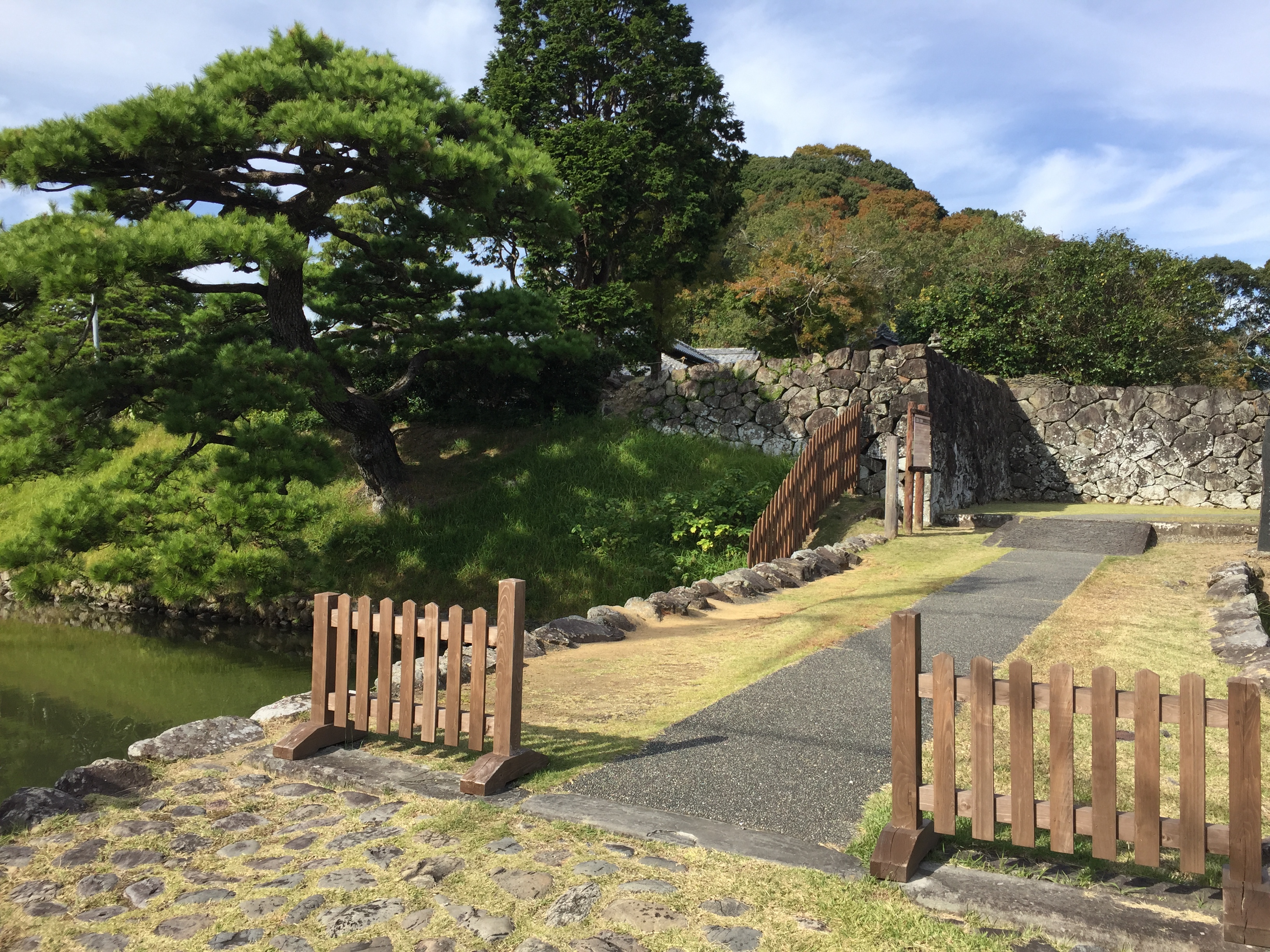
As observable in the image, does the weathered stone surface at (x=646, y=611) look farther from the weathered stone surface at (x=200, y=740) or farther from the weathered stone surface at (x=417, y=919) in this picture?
the weathered stone surface at (x=417, y=919)

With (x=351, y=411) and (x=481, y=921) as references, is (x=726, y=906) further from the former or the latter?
(x=351, y=411)

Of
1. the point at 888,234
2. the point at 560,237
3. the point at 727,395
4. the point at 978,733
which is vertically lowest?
the point at 978,733

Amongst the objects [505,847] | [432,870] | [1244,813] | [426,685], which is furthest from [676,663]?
[1244,813]

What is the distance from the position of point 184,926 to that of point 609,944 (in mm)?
1385

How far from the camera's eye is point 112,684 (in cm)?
940

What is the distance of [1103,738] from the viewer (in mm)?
2918

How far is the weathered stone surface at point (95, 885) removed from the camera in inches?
123

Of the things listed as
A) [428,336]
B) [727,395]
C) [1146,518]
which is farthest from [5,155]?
[1146,518]

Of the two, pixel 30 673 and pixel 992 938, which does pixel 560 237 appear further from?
pixel 992 938

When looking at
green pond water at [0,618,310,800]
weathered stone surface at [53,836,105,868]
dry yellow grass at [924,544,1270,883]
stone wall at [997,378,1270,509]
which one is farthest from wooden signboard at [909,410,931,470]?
weathered stone surface at [53,836,105,868]

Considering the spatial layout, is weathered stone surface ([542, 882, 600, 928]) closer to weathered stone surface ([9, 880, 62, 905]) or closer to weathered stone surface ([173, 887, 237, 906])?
weathered stone surface ([173, 887, 237, 906])

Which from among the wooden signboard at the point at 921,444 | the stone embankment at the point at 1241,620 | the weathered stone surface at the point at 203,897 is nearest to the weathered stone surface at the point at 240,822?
the weathered stone surface at the point at 203,897

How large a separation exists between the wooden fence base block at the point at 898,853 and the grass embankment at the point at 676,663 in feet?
4.93

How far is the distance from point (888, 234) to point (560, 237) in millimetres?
22800
